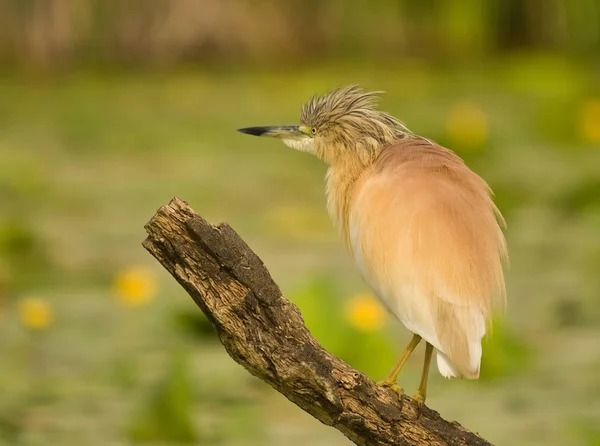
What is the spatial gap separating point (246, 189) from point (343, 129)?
2.84 m

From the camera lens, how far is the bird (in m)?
1.93

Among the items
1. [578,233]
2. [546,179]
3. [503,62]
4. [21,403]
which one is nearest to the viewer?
[21,403]

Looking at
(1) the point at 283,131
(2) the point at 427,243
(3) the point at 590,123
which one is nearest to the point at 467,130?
(3) the point at 590,123

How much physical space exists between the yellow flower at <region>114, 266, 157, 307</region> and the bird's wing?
161 cm

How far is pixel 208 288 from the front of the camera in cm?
180

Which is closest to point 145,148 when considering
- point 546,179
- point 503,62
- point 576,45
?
point 546,179

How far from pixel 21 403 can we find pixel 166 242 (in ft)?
4.63

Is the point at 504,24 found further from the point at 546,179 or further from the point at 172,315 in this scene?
the point at 172,315

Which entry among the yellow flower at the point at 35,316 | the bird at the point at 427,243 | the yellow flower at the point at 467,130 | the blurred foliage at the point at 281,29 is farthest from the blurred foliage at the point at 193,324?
the blurred foliage at the point at 281,29

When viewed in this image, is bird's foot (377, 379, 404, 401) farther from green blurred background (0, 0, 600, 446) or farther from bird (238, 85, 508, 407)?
green blurred background (0, 0, 600, 446)

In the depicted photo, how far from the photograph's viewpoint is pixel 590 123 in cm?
544

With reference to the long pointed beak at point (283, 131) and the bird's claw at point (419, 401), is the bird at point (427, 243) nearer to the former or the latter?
the bird's claw at point (419, 401)

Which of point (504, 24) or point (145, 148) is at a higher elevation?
point (504, 24)

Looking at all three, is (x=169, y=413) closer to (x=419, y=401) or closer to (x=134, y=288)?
(x=134, y=288)
